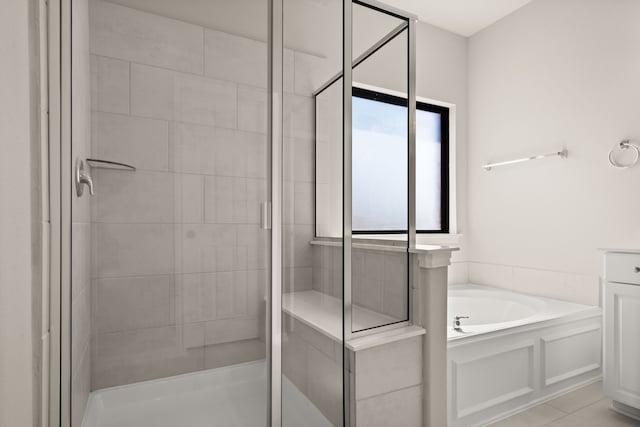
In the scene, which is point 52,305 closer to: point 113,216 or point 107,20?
point 113,216

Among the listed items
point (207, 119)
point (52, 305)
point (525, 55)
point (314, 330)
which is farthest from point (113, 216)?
point (525, 55)

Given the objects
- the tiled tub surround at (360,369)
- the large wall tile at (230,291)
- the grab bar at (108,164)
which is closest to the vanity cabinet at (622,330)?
the tiled tub surround at (360,369)

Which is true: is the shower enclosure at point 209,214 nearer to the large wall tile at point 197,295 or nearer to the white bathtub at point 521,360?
the large wall tile at point 197,295

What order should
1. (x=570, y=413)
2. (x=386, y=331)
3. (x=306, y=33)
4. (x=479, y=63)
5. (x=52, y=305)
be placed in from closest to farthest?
(x=52, y=305), (x=306, y=33), (x=386, y=331), (x=570, y=413), (x=479, y=63)

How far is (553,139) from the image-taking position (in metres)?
2.36

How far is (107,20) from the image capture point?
98 centimetres

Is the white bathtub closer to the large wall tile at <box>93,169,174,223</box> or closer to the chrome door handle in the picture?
the large wall tile at <box>93,169,174,223</box>

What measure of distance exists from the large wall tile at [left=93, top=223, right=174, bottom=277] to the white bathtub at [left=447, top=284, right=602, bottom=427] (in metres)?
1.25

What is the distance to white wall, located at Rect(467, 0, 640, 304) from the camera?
2.03m

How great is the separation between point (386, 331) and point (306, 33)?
1143 mm

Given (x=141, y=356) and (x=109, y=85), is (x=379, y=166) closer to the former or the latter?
(x=109, y=85)

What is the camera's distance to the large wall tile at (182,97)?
102 cm

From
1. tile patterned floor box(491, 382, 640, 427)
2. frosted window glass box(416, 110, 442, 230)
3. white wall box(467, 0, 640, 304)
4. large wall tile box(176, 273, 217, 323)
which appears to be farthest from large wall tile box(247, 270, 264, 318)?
white wall box(467, 0, 640, 304)

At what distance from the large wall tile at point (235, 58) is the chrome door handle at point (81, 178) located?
46 centimetres
